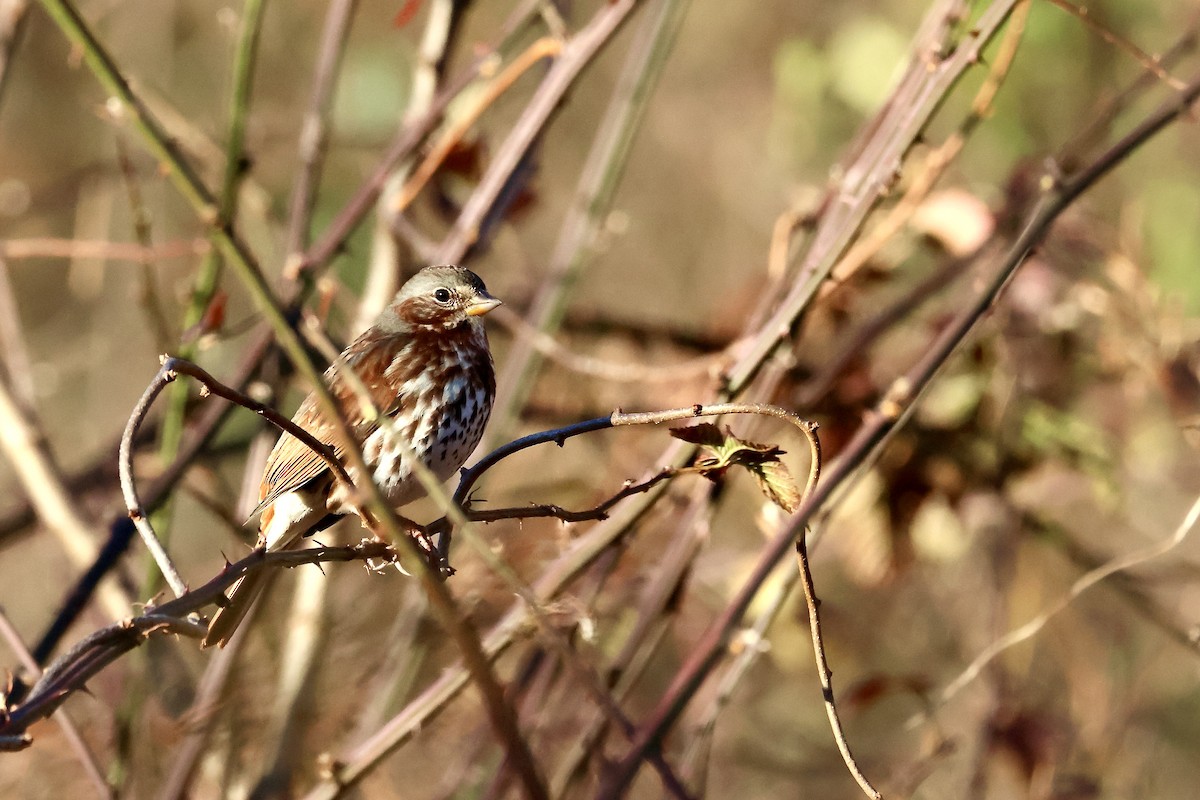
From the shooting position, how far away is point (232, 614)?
1983 millimetres

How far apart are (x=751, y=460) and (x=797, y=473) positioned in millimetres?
2227

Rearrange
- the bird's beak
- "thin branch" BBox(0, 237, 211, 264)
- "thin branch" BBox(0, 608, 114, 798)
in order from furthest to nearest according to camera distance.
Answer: "thin branch" BBox(0, 237, 211, 264), the bird's beak, "thin branch" BBox(0, 608, 114, 798)

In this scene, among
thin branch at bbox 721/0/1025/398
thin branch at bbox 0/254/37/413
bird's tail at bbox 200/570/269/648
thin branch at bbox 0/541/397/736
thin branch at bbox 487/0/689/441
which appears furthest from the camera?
thin branch at bbox 0/254/37/413

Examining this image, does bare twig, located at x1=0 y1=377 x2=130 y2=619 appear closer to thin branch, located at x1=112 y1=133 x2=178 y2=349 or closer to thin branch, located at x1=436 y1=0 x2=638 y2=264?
thin branch, located at x1=112 y1=133 x2=178 y2=349

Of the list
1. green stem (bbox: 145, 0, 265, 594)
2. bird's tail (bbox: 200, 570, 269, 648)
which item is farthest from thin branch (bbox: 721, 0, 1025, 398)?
green stem (bbox: 145, 0, 265, 594)

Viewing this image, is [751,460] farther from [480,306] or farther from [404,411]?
[480,306]

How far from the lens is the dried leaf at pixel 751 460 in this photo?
173cm

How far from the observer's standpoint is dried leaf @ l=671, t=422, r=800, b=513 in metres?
1.73

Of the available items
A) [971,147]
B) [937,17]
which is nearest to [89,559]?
[937,17]

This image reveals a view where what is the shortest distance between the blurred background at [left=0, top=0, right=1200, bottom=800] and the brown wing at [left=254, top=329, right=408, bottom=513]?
211 millimetres

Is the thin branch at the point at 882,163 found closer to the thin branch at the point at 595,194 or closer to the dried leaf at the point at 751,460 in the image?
the dried leaf at the point at 751,460

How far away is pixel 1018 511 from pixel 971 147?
266 cm

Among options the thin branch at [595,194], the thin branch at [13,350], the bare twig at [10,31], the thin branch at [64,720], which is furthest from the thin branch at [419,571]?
the bare twig at [10,31]

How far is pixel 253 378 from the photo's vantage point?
3279 millimetres
